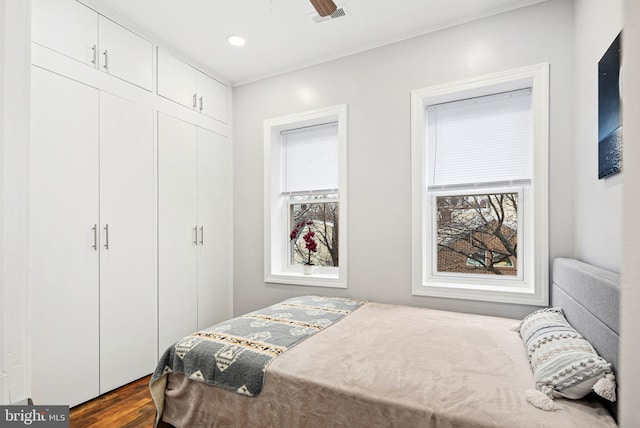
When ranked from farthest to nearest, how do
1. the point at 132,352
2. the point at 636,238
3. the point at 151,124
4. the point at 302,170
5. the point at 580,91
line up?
the point at 302,170
the point at 151,124
the point at 132,352
the point at 580,91
the point at 636,238

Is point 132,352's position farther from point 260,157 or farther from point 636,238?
point 636,238

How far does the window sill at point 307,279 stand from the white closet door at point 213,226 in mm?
506

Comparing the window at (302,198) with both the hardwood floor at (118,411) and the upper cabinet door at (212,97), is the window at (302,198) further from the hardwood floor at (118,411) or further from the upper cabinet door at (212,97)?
the hardwood floor at (118,411)

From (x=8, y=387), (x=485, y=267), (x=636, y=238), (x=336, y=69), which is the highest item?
(x=336, y=69)

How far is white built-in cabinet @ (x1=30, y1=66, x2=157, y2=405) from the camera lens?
2.10 metres

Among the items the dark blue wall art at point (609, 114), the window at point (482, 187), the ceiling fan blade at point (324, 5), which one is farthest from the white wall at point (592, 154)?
the ceiling fan blade at point (324, 5)

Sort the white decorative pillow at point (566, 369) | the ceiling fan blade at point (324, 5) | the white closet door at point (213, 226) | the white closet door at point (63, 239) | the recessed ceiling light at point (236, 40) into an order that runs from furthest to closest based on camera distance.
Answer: the white closet door at point (213, 226) → the recessed ceiling light at point (236, 40) → the white closet door at point (63, 239) → the ceiling fan blade at point (324, 5) → the white decorative pillow at point (566, 369)

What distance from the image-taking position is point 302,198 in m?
3.47

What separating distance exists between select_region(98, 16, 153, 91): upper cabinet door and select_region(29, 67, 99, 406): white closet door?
0.28 metres

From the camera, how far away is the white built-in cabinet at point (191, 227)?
2.90 metres

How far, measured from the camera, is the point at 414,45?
276 centimetres

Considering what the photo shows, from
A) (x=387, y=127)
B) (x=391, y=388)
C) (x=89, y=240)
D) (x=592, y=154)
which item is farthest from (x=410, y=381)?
(x=89, y=240)

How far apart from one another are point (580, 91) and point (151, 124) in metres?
3.04

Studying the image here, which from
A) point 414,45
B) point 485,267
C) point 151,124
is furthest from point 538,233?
point 151,124
